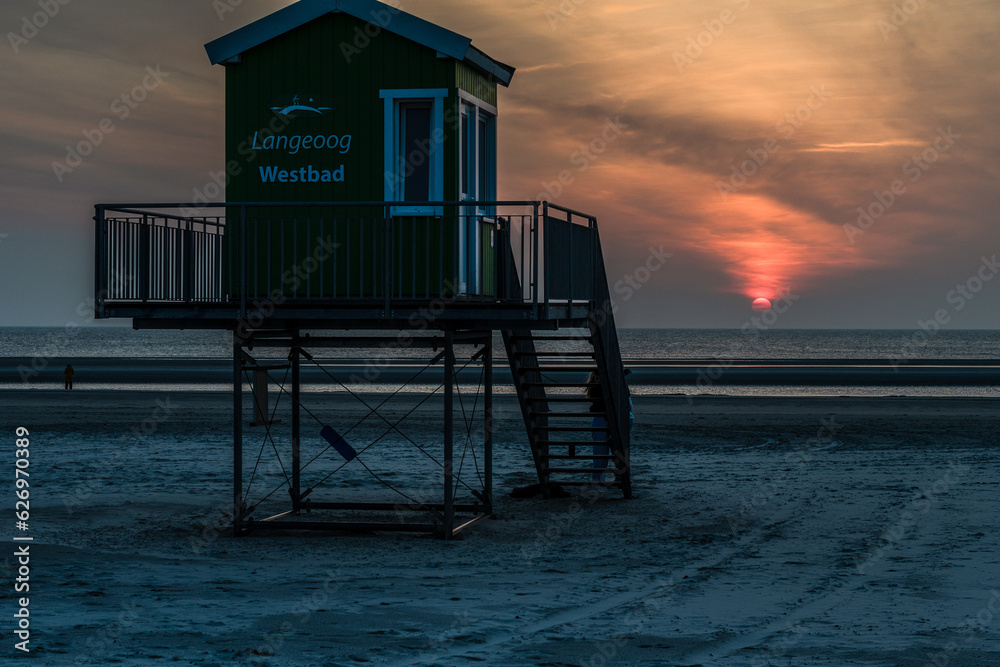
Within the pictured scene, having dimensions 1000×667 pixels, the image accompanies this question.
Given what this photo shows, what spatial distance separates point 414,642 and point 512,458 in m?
13.5

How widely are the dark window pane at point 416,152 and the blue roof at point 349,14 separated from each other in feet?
2.89

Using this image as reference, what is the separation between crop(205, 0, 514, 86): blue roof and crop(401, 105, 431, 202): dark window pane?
0.88 m

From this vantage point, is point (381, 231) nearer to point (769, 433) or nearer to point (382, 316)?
point (382, 316)

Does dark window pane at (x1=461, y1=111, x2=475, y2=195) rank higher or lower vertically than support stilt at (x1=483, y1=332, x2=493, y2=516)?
higher

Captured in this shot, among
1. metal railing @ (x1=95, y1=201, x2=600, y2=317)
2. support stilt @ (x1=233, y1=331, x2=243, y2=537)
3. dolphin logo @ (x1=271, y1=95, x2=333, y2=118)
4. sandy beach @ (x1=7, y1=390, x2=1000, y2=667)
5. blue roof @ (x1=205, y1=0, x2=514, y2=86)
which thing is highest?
blue roof @ (x1=205, y1=0, x2=514, y2=86)

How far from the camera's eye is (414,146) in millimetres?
13578

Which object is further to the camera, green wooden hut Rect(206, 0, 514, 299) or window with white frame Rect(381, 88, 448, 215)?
window with white frame Rect(381, 88, 448, 215)

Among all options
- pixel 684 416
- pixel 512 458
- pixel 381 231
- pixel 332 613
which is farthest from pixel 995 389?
pixel 332 613

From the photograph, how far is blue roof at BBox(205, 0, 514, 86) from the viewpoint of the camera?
1330 cm

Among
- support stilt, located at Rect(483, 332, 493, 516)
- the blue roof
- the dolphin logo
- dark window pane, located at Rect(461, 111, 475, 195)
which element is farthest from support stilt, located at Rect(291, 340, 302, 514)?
the blue roof

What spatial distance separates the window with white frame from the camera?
13.4 meters

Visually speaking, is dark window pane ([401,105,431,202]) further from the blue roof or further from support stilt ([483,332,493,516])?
support stilt ([483,332,493,516])

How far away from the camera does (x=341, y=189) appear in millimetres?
13578

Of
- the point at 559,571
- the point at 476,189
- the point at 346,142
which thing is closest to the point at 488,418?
the point at 476,189
